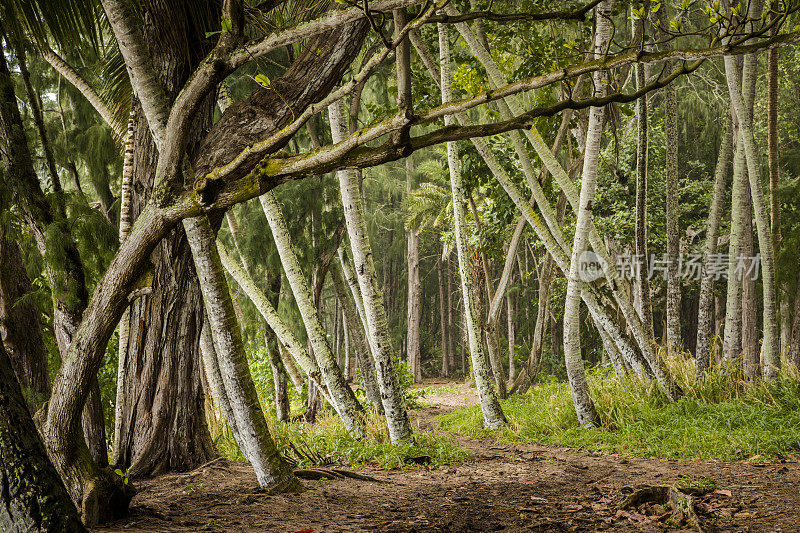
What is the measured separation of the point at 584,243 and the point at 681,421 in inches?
84.3

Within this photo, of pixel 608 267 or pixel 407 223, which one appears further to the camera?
pixel 407 223

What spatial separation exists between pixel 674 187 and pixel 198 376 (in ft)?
22.0

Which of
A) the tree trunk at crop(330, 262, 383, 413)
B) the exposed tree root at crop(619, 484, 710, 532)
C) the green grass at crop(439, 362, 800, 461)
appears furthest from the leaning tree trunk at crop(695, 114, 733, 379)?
the exposed tree root at crop(619, 484, 710, 532)

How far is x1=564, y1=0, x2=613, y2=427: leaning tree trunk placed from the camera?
6207mm

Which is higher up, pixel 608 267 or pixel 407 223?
pixel 407 223

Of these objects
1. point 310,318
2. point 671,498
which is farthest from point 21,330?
point 671,498

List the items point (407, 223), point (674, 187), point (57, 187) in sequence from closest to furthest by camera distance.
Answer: point (57, 187), point (674, 187), point (407, 223)

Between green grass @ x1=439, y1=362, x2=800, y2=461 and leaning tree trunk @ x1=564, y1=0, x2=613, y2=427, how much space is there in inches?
11.9

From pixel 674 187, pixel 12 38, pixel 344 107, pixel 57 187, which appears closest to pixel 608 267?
pixel 674 187

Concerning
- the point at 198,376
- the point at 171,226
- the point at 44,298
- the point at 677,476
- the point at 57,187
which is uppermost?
the point at 57,187

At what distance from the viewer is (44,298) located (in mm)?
4352

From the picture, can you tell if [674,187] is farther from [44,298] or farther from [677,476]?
[44,298]

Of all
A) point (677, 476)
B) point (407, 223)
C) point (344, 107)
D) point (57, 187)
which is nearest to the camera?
point (57, 187)

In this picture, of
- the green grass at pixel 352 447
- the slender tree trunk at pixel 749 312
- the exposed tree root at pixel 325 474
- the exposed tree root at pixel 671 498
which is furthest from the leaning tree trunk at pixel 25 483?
the slender tree trunk at pixel 749 312
